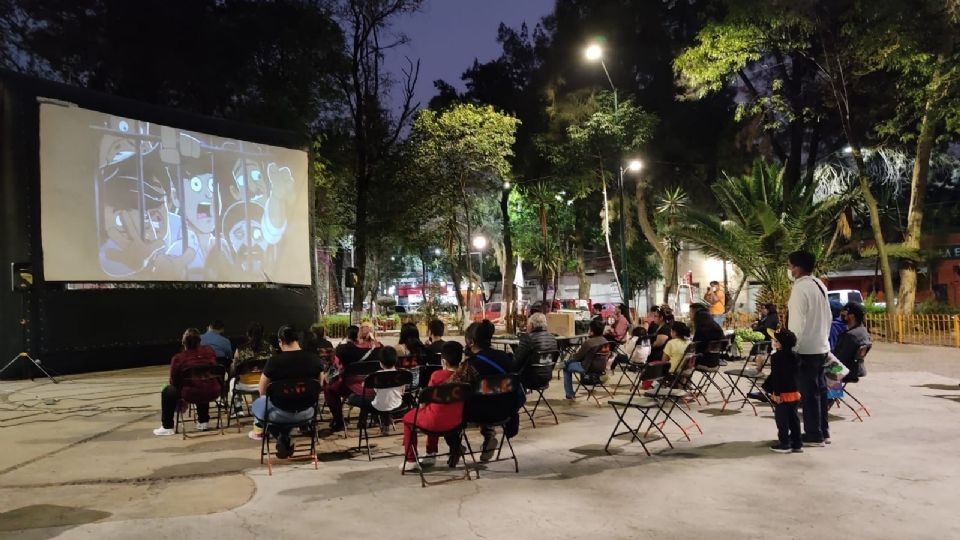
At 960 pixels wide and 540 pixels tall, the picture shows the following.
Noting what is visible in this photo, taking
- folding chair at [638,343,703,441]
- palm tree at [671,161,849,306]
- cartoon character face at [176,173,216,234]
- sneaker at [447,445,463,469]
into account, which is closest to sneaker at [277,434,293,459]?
sneaker at [447,445,463,469]

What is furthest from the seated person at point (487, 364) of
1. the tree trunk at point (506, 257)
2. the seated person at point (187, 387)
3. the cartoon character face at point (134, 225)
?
the tree trunk at point (506, 257)

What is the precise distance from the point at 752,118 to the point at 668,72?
414 cm

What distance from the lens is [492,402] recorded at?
519 cm

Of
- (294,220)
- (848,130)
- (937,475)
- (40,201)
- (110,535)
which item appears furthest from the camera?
(848,130)

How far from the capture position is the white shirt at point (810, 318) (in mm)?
5586

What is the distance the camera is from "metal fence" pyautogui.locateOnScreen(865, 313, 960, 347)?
14.5 meters

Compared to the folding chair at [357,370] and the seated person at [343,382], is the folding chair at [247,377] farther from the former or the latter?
the folding chair at [357,370]

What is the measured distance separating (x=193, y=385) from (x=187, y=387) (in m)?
0.06

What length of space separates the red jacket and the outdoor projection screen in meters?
6.78

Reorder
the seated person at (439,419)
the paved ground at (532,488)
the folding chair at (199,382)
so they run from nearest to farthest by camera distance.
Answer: the paved ground at (532,488) < the seated person at (439,419) < the folding chair at (199,382)

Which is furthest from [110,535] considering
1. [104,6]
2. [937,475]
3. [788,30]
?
[788,30]

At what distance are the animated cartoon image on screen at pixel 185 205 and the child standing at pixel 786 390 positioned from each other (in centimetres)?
1132

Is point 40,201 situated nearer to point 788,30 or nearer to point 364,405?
point 364,405

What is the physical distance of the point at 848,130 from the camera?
1748 cm
